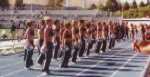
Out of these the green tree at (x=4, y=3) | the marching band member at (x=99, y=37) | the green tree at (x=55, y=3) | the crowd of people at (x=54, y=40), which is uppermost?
the crowd of people at (x=54, y=40)

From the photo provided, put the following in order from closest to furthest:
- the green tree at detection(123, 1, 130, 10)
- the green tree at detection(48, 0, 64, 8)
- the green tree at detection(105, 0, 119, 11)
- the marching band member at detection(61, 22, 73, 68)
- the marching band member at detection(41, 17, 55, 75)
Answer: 1. the marching band member at detection(41, 17, 55, 75)
2. the marching band member at detection(61, 22, 73, 68)
3. the green tree at detection(123, 1, 130, 10)
4. the green tree at detection(105, 0, 119, 11)
5. the green tree at detection(48, 0, 64, 8)

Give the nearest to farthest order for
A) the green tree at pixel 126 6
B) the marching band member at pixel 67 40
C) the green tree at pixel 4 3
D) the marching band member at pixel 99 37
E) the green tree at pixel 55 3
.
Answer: the marching band member at pixel 67 40
the marching band member at pixel 99 37
the green tree at pixel 126 6
the green tree at pixel 4 3
the green tree at pixel 55 3

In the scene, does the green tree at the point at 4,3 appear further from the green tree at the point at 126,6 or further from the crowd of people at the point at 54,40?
the crowd of people at the point at 54,40

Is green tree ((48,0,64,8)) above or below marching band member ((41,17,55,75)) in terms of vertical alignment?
below

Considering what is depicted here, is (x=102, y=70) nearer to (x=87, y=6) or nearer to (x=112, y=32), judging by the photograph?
(x=112, y=32)

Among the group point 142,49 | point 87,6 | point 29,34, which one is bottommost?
point 87,6

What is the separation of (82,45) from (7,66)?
4.26m

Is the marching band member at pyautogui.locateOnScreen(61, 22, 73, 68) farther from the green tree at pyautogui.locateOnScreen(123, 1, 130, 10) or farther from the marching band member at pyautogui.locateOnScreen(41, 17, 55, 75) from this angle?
the green tree at pyautogui.locateOnScreen(123, 1, 130, 10)

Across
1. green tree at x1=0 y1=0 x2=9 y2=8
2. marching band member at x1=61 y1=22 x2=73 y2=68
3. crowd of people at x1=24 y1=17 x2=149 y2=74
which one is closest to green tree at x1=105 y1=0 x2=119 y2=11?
green tree at x1=0 y1=0 x2=9 y2=8

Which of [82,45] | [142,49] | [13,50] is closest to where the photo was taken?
[142,49]

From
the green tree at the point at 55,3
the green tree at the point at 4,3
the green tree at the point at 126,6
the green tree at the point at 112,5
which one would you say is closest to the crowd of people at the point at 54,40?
the green tree at the point at 126,6

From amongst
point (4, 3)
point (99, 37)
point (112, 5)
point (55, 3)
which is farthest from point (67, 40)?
point (55, 3)

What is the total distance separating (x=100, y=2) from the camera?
395 ft

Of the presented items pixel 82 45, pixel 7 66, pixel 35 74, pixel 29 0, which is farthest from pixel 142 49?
pixel 29 0
